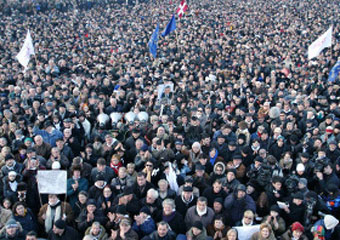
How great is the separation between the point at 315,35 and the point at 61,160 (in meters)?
16.7

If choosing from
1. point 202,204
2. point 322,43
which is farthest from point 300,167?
point 322,43

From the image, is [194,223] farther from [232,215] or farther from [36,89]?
[36,89]

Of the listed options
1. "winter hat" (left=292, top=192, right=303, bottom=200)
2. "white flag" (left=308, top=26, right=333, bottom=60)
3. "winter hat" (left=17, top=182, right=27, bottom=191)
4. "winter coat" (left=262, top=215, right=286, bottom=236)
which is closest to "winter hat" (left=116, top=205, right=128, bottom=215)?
"winter hat" (left=17, top=182, right=27, bottom=191)

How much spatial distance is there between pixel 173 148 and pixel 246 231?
283cm

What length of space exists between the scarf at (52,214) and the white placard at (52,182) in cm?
22

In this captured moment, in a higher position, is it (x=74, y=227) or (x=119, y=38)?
(x=119, y=38)

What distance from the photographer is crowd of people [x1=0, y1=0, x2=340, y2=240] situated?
4926mm

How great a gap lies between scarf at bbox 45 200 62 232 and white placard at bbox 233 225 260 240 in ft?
8.83

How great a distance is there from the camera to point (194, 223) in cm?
455

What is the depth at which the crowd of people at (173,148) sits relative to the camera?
4926 mm

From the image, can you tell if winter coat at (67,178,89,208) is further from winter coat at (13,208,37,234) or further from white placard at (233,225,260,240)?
→ white placard at (233,225,260,240)

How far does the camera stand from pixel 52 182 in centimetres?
511

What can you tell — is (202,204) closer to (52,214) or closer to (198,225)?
(198,225)


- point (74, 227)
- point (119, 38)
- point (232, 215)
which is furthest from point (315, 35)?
point (74, 227)
